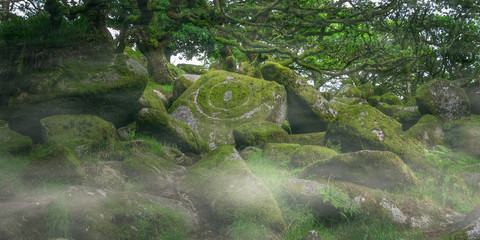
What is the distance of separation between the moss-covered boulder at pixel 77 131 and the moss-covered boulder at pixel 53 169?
3.61ft

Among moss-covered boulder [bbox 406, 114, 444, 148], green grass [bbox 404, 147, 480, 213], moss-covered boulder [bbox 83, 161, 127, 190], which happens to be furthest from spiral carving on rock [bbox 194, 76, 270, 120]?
green grass [bbox 404, 147, 480, 213]

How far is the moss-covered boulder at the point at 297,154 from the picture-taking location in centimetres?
635

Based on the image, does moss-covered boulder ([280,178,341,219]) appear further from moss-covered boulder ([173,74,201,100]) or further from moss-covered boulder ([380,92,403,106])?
moss-covered boulder ([380,92,403,106])

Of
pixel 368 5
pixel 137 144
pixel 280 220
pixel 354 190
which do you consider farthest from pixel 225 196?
pixel 368 5

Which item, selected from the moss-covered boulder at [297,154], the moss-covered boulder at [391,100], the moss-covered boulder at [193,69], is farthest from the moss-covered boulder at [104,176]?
the moss-covered boulder at [391,100]

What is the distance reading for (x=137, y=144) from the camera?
6.30m

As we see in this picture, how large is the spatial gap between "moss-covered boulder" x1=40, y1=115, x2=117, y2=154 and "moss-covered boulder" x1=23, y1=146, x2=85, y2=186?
1.10 m

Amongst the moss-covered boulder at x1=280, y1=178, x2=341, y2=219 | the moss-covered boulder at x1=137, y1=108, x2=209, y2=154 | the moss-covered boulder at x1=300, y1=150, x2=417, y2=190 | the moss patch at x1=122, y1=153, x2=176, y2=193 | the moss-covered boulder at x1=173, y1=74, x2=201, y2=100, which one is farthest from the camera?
the moss-covered boulder at x1=173, y1=74, x2=201, y2=100

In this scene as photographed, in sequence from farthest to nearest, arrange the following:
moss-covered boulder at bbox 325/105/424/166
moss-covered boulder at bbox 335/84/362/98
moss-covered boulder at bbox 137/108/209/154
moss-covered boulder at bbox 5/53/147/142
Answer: moss-covered boulder at bbox 335/84/362/98, moss-covered boulder at bbox 137/108/209/154, moss-covered boulder at bbox 325/105/424/166, moss-covered boulder at bbox 5/53/147/142

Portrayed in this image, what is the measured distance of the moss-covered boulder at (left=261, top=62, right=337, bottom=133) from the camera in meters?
9.54

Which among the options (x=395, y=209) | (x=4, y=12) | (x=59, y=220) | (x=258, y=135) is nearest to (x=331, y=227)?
(x=395, y=209)

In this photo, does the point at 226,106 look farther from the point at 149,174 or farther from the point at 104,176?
the point at 104,176

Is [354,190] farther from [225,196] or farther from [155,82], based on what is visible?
[155,82]

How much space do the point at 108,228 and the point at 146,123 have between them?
351cm
